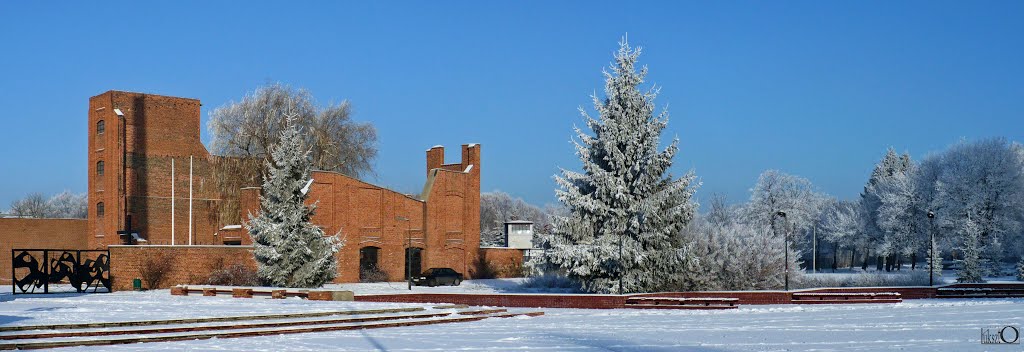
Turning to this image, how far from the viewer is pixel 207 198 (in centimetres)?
5566

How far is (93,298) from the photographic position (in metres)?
33.2

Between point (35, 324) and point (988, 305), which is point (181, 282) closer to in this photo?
point (35, 324)

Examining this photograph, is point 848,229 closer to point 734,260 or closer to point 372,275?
point 734,260

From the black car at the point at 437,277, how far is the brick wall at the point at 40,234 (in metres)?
22.5

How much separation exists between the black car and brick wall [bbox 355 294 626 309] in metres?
14.1

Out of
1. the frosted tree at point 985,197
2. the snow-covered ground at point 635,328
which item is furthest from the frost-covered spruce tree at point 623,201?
the frosted tree at point 985,197

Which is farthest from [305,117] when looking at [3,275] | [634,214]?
[634,214]

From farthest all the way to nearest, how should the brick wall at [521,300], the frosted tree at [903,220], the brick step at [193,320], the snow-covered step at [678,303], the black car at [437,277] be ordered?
the frosted tree at [903,220] < the black car at [437,277] < the brick wall at [521,300] < the snow-covered step at [678,303] < the brick step at [193,320]

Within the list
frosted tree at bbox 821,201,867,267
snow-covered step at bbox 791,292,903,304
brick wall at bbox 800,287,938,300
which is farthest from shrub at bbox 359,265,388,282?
frosted tree at bbox 821,201,867,267

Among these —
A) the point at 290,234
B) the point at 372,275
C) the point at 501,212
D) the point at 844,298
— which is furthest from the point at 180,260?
the point at 501,212

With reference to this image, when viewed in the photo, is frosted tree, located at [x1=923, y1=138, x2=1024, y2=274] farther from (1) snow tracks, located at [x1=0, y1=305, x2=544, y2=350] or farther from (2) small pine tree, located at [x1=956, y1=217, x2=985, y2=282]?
(1) snow tracks, located at [x1=0, y1=305, x2=544, y2=350]

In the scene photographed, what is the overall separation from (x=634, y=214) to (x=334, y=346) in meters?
17.9

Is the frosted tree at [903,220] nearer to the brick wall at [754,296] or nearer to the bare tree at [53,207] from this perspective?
the brick wall at [754,296]

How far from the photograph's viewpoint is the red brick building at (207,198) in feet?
160
